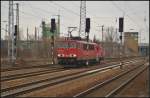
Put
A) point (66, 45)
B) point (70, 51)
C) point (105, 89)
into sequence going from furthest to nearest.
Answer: point (66, 45) < point (70, 51) < point (105, 89)

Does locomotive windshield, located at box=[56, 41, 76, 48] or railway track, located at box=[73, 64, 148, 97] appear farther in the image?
locomotive windshield, located at box=[56, 41, 76, 48]

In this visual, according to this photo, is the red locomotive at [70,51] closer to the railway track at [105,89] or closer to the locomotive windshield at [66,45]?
the locomotive windshield at [66,45]

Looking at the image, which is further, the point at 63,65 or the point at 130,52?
the point at 130,52

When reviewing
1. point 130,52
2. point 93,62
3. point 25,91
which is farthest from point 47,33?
point 25,91

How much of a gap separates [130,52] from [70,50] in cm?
11131

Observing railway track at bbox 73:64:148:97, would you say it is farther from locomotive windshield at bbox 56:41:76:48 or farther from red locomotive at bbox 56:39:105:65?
locomotive windshield at bbox 56:41:76:48

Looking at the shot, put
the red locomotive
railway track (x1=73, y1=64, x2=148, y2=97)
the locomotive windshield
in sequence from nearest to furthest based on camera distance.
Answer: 1. railway track (x1=73, y1=64, x2=148, y2=97)
2. the red locomotive
3. the locomotive windshield

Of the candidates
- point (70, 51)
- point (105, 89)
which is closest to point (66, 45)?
point (70, 51)

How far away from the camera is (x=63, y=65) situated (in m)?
47.7

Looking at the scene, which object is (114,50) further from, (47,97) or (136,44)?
(47,97)

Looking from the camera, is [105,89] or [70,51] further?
[70,51]

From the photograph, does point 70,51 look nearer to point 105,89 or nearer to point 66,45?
point 66,45

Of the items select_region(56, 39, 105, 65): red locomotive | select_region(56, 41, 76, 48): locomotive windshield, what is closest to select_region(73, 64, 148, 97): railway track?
select_region(56, 39, 105, 65): red locomotive

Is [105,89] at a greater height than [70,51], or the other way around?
[70,51]
